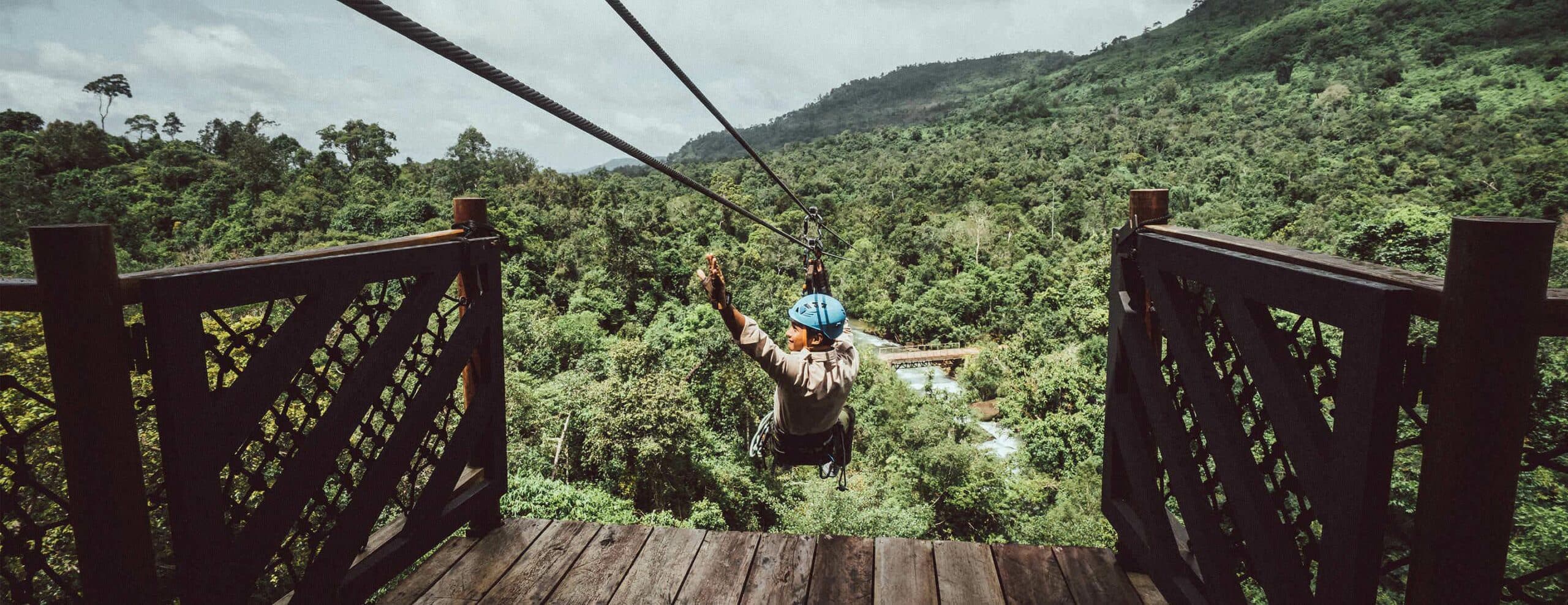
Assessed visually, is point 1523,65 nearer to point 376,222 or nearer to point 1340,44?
point 1340,44

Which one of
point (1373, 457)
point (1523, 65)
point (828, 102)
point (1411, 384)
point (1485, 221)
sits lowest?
point (1373, 457)

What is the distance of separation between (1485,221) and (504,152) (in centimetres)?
5655

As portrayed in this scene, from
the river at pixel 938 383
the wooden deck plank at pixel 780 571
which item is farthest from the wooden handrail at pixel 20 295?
the river at pixel 938 383

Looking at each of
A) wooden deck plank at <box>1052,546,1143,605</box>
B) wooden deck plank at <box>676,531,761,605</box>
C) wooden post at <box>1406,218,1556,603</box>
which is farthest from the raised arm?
wooden post at <box>1406,218,1556,603</box>

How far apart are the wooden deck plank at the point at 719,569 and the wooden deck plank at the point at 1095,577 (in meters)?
1.17

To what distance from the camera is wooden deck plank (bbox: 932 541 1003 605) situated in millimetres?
2197

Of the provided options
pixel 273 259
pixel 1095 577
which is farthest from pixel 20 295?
pixel 1095 577

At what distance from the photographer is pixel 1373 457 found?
3.56ft

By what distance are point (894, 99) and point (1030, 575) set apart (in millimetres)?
180574

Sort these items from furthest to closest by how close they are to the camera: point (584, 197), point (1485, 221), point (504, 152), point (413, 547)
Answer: point (504, 152) < point (584, 197) < point (413, 547) < point (1485, 221)

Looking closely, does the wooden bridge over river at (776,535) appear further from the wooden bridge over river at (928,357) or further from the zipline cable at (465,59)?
the wooden bridge over river at (928,357)

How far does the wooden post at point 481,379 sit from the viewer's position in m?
2.37

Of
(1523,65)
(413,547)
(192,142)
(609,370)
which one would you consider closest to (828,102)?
(1523,65)

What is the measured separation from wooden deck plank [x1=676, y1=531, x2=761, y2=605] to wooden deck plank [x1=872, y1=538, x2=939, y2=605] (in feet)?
1.59
